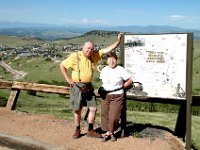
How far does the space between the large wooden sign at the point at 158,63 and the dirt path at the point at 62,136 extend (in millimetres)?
966

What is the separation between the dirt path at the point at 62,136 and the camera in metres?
8.09

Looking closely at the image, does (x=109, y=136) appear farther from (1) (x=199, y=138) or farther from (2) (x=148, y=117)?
(2) (x=148, y=117)

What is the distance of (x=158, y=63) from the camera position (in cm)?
827

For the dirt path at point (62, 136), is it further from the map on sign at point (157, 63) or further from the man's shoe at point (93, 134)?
the map on sign at point (157, 63)

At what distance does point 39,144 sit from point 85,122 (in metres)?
2.33

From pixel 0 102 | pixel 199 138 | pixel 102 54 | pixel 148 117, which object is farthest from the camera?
pixel 0 102

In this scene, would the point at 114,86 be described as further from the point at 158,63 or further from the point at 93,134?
the point at 93,134

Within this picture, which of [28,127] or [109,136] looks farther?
[28,127]

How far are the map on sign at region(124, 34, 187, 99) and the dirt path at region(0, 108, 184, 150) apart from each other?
968 millimetres

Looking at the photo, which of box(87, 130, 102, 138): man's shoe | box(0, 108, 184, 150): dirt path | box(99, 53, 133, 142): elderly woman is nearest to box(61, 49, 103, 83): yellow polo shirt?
box(99, 53, 133, 142): elderly woman

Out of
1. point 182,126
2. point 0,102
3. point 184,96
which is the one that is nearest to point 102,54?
point 184,96

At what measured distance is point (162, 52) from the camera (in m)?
8.16

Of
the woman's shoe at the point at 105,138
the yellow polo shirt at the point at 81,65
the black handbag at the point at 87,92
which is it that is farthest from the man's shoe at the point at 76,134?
the yellow polo shirt at the point at 81,65

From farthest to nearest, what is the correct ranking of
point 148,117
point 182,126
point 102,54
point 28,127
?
point 148,117 < point 28,127 < point 182,126 < point 102,54
